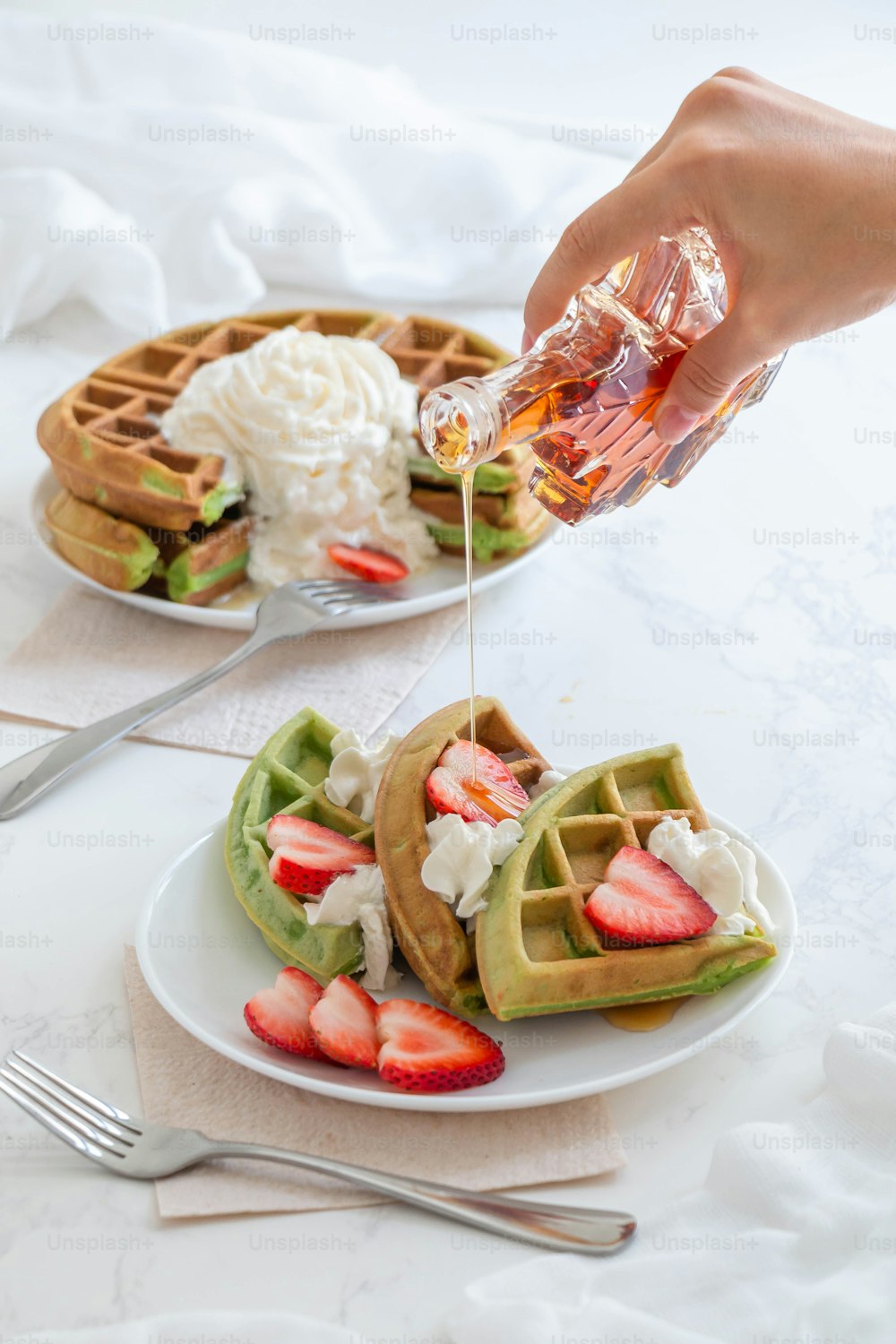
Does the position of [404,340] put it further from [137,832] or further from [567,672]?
[137,832]

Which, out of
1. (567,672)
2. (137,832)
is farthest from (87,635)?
(567,672)

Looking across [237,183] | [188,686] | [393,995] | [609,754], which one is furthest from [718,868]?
[237,183]

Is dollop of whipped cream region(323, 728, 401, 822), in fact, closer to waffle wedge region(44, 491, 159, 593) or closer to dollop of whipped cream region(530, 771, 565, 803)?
dollop of whipped cream region(530, 771, 565, 803)

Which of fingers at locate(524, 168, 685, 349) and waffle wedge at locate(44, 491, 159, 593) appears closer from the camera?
fingers at locate(524, 168, 685, 349)

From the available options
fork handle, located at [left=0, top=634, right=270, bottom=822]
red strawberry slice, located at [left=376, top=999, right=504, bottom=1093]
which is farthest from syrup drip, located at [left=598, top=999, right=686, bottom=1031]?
fork handle, located at [left=0, top=634, right=270, bottom=822]

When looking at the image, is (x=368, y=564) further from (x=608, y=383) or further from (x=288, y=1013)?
(x=288, y=1013)

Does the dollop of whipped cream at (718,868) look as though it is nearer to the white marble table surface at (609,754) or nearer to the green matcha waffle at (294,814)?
the white marble table surface at (609,754)
